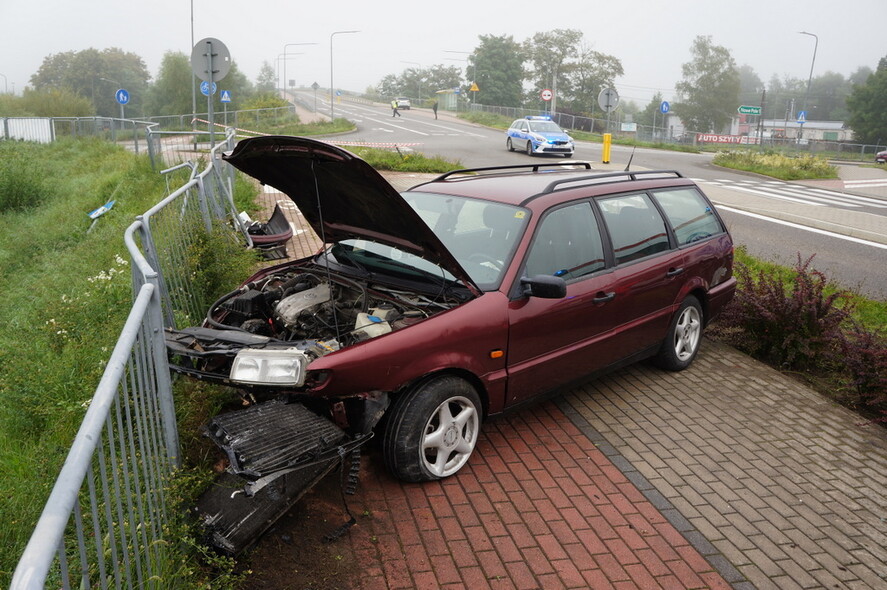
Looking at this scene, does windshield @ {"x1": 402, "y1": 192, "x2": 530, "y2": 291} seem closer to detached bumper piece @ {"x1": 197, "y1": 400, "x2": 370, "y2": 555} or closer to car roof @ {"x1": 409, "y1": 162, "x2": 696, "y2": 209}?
car roof @ {"x1": 409, "y1": 162, "x2": 696, "y2": 209}

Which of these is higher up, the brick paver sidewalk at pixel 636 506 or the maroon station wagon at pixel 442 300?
the maroon station wagon at pixel 442 300

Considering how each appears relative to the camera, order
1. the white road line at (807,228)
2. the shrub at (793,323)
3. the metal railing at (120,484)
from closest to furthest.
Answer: the metal railing at (120,484), the shrub at (793,323), the white road line at (807,228)

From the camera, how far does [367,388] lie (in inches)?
148

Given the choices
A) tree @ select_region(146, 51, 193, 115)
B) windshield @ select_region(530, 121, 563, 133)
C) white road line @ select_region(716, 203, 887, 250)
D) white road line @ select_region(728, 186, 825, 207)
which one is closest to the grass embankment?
white road line @ select_region(716, 203, 887, 250)

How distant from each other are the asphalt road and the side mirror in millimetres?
6009

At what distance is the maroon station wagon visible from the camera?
3846 millimetres

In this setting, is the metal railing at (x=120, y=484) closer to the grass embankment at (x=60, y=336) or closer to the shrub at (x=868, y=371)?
the grass embankment at (x=60, y=336)

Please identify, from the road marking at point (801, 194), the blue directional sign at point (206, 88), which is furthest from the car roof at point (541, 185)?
the road marking at point (801, 194)

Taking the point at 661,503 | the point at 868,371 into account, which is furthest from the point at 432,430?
the point at 868,371

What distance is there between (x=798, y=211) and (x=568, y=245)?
15267mm

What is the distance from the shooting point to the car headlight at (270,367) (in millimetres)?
3641

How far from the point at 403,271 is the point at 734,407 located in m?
2.95

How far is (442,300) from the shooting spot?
439cm

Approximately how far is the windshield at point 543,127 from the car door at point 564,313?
25349mm
